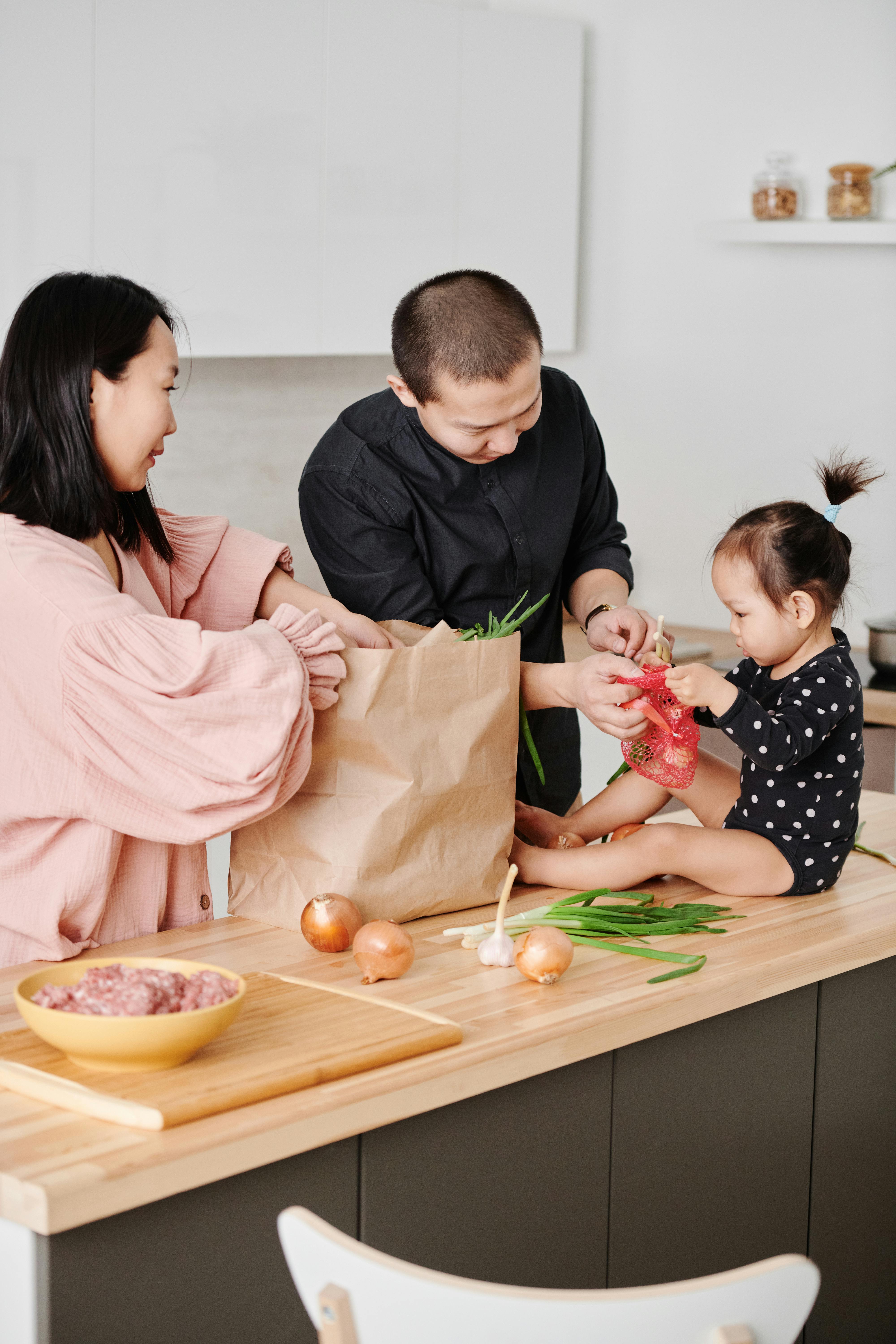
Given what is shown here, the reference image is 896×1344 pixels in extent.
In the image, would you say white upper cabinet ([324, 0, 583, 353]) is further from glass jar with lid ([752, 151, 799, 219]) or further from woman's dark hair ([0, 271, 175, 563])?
woman's dark hair ([0, 271, 175, 563])

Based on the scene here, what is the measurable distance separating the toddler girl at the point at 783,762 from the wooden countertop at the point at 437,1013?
40mm

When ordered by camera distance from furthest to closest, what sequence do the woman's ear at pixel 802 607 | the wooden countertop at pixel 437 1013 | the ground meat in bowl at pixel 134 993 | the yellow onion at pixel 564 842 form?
the yellow onion at pixel 564 842 < the woman's ear at pixel 802 607 < the ground meat in bowl at pixel 134 993 < the wooden countertop at pixel 437 1013

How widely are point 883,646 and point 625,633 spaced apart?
1.49 m

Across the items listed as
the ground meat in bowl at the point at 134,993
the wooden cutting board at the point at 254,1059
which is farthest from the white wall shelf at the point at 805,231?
the ground meat in bowl at the point at 134,993

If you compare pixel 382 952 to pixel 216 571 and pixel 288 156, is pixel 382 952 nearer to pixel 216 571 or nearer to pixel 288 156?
pixel 216 571

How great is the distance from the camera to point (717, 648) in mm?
3656

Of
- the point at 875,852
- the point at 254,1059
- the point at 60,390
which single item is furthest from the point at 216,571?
the point at 875,852

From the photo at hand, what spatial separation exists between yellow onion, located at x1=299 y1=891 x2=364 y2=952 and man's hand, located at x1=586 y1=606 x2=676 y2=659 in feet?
1.71

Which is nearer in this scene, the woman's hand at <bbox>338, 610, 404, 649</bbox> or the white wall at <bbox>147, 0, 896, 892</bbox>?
the woman's hand at <bbox>338, 610, 404, 649</bbox>

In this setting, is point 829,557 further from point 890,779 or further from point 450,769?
point 890,779

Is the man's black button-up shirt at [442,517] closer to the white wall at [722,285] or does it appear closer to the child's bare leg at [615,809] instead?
the child's bare leg at [615,809]

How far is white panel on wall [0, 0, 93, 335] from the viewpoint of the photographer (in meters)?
2.80

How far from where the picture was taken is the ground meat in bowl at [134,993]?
104 centimetres

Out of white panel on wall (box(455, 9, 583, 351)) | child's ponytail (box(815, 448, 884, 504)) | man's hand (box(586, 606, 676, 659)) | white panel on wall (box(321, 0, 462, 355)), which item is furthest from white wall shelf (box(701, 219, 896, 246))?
man's hand (box(586, 606, 676, 659))
